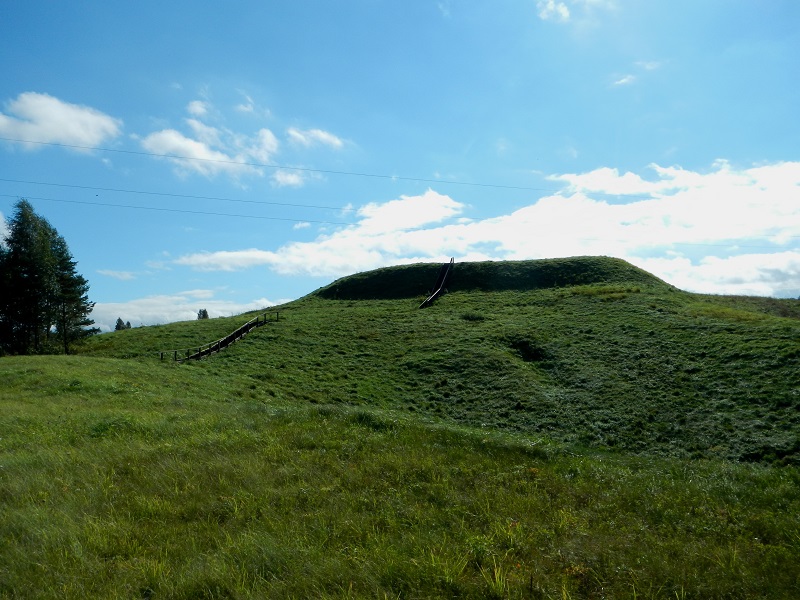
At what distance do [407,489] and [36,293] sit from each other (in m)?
49.3

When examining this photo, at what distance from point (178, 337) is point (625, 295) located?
131 ft

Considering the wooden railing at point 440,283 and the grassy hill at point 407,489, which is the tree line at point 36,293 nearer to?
the grassy hill at point 407,489

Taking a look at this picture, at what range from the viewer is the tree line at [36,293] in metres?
44.9

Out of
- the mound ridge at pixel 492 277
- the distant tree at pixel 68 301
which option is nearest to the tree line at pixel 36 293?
the distant tree at pixel 68 301

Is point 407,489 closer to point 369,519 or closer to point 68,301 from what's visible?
point 369,519

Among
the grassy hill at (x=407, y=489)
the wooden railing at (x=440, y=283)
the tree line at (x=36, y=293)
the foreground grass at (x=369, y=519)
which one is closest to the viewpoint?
the foreground grass at (x=369, y=519)

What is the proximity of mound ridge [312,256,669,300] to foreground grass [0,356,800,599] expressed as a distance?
4772cm

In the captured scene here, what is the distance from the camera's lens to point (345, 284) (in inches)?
2680

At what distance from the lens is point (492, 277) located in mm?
62688

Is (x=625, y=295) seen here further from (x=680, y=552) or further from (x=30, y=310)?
(x=30, y=310)

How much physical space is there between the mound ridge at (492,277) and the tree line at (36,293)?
27.8 meters

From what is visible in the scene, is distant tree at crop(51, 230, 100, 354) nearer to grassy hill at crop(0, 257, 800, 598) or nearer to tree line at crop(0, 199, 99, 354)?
tree line at crop(0, 199, 99, 354)

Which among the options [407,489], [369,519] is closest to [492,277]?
[407,489]

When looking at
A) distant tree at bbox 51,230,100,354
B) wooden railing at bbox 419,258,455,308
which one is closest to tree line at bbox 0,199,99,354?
distant tree at bbox 51,230,100,354
